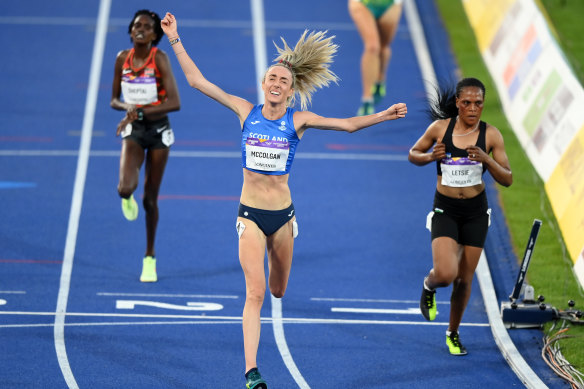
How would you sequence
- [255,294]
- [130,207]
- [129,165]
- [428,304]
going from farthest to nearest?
[130,207]
[129,165]
[428,304]
[255,294]

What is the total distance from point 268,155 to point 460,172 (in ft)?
5.24

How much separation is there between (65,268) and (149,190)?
47.2 inches

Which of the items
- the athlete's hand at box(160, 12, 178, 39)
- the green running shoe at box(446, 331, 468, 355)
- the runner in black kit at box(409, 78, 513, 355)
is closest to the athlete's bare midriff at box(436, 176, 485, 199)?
the runner in black kit at box(409, 78, 513, 355)

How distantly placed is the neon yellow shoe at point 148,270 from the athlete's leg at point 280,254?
2.37m

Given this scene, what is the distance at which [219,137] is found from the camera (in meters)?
14.3

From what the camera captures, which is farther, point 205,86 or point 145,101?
point 145,101

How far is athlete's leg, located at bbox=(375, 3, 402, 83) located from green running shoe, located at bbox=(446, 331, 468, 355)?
6.65 m

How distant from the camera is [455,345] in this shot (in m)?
8.82

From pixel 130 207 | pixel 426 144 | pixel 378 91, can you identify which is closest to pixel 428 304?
pixel 426 144

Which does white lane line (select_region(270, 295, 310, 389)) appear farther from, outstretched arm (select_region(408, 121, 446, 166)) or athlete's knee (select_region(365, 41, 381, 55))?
athlete's knee (select_region(365, 41, 381, 55))

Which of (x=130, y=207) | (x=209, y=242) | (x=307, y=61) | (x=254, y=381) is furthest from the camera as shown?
(x=209, y=242)

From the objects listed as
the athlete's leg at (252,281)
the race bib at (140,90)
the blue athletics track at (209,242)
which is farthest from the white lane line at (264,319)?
the race bib at (140,90)

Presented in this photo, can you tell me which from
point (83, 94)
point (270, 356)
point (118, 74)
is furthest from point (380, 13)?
point (270, 356)

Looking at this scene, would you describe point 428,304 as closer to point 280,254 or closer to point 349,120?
point 280,254
